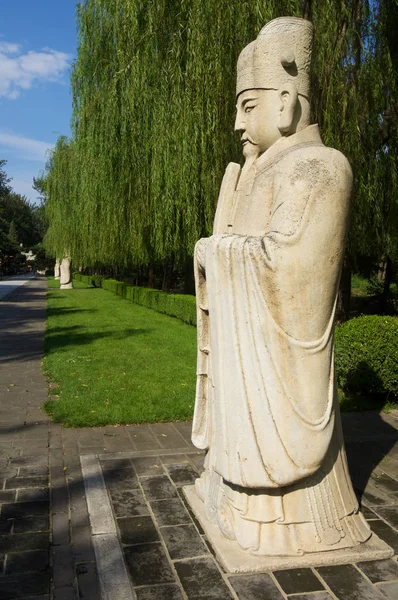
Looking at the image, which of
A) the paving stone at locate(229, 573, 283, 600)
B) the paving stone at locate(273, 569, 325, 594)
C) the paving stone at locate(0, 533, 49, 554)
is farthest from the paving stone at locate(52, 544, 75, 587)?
the paving stone at locate(273, 569, 325, 594)

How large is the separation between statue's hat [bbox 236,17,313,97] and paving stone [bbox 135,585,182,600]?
2.78 metres

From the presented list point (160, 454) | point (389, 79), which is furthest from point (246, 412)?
point (389, 79)

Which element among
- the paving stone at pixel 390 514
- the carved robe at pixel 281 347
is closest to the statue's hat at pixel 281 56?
the carved robe at pixel 281 347

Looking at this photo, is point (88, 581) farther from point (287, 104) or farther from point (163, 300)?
point (163, 300)

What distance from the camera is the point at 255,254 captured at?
2828mm

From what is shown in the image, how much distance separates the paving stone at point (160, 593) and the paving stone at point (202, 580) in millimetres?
54

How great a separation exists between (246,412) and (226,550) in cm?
89

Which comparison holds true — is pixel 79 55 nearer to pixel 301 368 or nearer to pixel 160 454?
pixel 160 454

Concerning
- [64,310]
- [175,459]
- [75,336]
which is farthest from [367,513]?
[64,310]

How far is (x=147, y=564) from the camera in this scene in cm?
308

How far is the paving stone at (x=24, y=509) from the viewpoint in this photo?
377 centimetres

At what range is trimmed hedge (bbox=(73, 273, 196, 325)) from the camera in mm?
15898

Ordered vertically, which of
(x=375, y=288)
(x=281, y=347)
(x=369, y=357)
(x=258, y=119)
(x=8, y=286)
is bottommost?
(x=8, y=286)

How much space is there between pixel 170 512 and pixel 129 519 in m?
0.29
